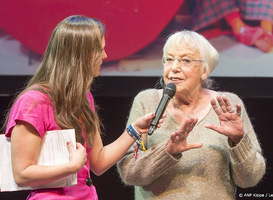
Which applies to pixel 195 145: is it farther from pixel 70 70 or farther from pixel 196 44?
pixel 70 70

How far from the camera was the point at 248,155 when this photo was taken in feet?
7.70

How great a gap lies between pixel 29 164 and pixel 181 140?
Result: 719 mm

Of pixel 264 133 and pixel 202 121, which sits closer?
pixel 202 121

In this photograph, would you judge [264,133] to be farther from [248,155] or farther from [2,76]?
[2,76]

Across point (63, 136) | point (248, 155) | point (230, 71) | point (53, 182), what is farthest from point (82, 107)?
point (230, 71)

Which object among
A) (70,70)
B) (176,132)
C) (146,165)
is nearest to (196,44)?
(176,132)

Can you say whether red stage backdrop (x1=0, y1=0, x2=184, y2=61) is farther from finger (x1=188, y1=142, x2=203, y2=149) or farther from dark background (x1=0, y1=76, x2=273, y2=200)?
finger (x1=188, y1=142, x2=203, y2=149)

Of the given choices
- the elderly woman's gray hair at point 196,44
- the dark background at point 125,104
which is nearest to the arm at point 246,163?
the elderly woman's gray hair at point 196,44

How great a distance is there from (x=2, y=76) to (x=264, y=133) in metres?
1.83

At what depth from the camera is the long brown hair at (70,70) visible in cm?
189

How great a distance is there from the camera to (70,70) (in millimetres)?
1917

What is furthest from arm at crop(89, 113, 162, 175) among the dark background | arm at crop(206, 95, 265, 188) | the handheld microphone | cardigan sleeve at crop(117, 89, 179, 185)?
the dark background

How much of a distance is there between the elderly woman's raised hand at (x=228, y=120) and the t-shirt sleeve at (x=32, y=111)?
0.77m

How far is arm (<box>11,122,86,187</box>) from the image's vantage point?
1779 mm
